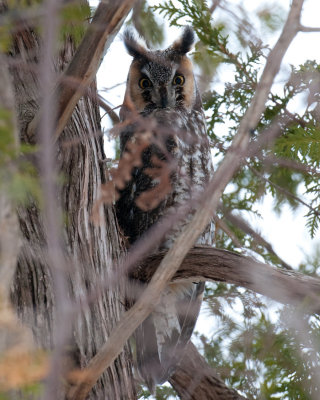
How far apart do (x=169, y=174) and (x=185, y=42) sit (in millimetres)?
1060

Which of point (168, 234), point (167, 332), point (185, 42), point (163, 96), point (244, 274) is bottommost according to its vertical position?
point (167, 332)

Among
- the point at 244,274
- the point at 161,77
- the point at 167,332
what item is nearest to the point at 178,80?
the point at 161,77

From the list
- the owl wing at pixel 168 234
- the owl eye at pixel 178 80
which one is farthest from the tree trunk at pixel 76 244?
the owl eye at pixel 178 80

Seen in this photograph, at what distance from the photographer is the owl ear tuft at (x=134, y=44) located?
2918mm

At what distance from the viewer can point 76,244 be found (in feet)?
6.05

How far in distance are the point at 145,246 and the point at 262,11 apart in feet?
3.48

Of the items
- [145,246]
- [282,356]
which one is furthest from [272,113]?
[145,246]

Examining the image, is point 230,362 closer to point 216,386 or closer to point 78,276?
point 216,386

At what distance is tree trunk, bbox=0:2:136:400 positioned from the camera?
162 centimetres

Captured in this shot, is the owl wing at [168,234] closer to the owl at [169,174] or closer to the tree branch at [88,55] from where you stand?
the owl at [169,174]

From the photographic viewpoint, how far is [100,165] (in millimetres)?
2092

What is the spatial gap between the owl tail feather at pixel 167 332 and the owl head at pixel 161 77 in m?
0.90

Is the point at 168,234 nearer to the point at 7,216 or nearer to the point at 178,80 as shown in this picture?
the point at 178,80

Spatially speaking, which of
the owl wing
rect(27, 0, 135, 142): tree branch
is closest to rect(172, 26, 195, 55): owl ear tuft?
the owl wing
